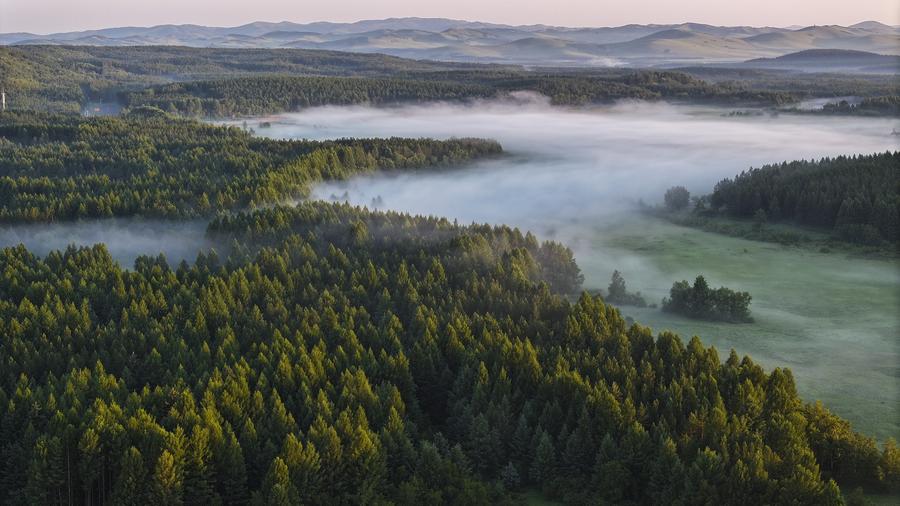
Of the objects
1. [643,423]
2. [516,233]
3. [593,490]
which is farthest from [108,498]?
[516,233]

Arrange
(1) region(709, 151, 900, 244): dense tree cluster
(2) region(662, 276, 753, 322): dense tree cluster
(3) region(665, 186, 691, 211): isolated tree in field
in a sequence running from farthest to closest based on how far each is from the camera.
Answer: (3) region(665, 186, 691, 211): isolated tree in field
(1) region(709, 151, 900, 244): dense tree cluster
(2) region(662, 276, 753, 322): dense tree cluster

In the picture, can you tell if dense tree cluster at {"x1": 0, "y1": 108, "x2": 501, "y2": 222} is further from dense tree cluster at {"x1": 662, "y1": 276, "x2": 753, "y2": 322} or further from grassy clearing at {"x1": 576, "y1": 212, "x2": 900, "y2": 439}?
dense tree cluster at {"x1": 662, "y1": 276, "x2": 753, "y2": 322}

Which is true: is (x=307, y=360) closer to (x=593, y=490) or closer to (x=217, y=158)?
(x=593, y=490)

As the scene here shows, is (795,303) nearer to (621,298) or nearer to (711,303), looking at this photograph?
(711,303)

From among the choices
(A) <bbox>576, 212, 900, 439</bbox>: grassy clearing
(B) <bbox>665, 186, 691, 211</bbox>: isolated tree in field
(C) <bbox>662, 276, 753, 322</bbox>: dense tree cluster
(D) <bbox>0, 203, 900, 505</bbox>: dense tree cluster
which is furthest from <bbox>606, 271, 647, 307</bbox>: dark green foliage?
(B) <bbox>665, 186, 691, 211</bbox>: isolated tree in field

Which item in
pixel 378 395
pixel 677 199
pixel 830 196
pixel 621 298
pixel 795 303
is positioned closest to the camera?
pixel 378 395

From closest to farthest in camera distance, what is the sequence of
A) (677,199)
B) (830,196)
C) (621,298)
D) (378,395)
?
(378,395)
(621,298)
(830,196)
(677,199)

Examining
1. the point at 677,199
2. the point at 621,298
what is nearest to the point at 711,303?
the point at 621,298
